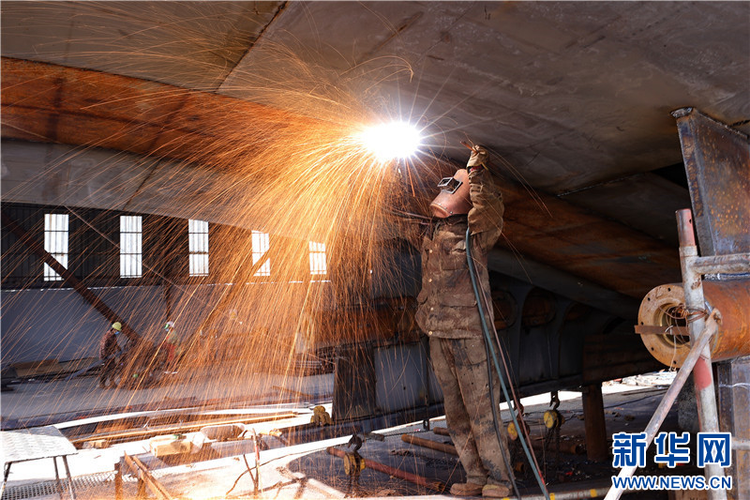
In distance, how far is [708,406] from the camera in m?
2.41

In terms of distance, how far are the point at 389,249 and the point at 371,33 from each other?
3011 mm

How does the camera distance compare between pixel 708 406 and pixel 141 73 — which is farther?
pixel 141 73

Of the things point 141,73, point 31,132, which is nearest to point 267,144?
point 141,73

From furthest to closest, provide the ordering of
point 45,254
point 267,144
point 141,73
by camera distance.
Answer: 1. point 45,254
2. point 267,144
3. point 141,73

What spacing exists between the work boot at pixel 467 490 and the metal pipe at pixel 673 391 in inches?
45.3

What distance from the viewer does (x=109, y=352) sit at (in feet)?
44.0

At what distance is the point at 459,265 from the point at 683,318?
129cm

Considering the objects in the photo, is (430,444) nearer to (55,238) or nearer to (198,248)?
(198,248)

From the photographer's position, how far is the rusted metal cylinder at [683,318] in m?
2.38

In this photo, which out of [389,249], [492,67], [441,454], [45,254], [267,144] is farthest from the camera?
[45,254]

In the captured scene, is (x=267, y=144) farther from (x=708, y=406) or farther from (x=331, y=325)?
(x=708, y=406)

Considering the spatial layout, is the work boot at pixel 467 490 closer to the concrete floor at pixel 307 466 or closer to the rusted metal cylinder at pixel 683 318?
the concrete floor at pixel 307 466

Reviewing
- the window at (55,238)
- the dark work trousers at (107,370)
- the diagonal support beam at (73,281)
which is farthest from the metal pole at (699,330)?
the window at (55,238)

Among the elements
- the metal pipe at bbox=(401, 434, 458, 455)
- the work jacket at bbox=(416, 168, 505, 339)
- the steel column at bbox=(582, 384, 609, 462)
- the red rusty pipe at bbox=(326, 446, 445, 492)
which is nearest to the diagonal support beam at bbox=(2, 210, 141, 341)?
the metal pipe at bbox=(401, 434, 458, 455)
